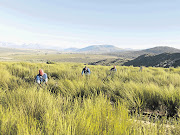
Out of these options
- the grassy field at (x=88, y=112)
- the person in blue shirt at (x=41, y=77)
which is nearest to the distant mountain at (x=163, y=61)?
the grassy field at (x=88, y=112)

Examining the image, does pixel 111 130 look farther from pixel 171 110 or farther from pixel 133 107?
pixel 171 110

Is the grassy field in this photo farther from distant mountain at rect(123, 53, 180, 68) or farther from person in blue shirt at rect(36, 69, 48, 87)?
distant mountain at rect(123, 53, 180, 68)

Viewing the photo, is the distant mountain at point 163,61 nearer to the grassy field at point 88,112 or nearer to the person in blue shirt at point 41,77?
the grassy field at point 88,112

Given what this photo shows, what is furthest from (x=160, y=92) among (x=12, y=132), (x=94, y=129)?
(x=12, y=132)

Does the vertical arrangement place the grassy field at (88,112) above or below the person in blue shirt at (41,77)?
below

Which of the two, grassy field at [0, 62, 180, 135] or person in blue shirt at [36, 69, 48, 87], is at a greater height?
person in blue shirt at [36, 69, 48, 87]

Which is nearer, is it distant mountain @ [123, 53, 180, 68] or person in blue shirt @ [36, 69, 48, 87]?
person in blue shirt @ [36, 69, 48, 87]

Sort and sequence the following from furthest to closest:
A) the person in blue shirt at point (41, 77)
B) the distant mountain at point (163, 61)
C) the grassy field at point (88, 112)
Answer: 1. the distant mountain at point (163, 61)
2. the person in blue shirt at point (41, 77)
3. the grassy field at point (88, 112)

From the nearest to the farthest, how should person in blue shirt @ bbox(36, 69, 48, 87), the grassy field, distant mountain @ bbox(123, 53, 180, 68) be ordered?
the grassy field < person in blue shirt @ bbox(36, 69, 48, 87) < distant mountain @ bbox(123, 53, 180, 68)

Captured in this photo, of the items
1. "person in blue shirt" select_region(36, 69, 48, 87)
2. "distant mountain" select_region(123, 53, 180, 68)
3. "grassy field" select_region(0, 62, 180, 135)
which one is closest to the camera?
"grassy field" select_region(0, 62, 180, 135)

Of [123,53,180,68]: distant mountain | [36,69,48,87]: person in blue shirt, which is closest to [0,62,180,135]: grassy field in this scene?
[36,69,48,87]: person in blue shirt

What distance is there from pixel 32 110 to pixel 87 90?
6.18 feet

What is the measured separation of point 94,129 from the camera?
4.48ft

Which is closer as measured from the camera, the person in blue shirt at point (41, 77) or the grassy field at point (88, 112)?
the grassy field at point (88, 112)
